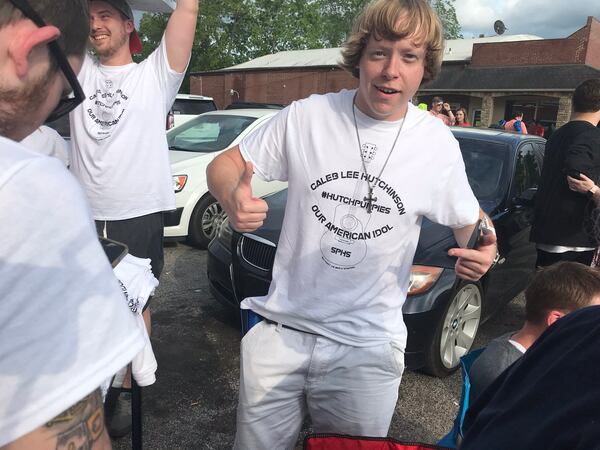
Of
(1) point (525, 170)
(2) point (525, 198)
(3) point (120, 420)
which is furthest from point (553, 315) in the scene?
(1) point (525, 170)

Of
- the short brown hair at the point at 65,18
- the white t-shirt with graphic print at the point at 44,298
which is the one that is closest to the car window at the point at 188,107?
the short brown hair at the point at 65,18

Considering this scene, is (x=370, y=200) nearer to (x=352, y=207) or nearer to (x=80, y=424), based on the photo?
(x=352, y=207)

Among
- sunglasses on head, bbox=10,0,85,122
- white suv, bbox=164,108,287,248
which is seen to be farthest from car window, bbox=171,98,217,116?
sunglasses on head, bbox=10,0,85,122

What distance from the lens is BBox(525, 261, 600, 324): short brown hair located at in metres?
2.21

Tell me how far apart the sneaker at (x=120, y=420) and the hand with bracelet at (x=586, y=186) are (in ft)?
10.9

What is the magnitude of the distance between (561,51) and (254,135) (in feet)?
89.9

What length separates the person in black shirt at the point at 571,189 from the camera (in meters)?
3.67

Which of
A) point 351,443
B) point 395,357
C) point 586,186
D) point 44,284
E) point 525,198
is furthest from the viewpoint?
point 525,198

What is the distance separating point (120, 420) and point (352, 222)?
1905 millimetres

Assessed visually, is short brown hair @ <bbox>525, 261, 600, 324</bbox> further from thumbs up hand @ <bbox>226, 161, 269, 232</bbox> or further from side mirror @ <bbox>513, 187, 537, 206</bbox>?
side mirror @ <bbox>513, 187, 537, 206</bbox>

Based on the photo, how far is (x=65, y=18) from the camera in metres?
0.80

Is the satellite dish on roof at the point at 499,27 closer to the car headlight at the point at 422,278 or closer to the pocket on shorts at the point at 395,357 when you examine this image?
the car headlight at the point at 422,278

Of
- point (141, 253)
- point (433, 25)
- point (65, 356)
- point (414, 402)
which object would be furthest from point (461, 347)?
point (65, 356)

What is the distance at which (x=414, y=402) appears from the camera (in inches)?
128
